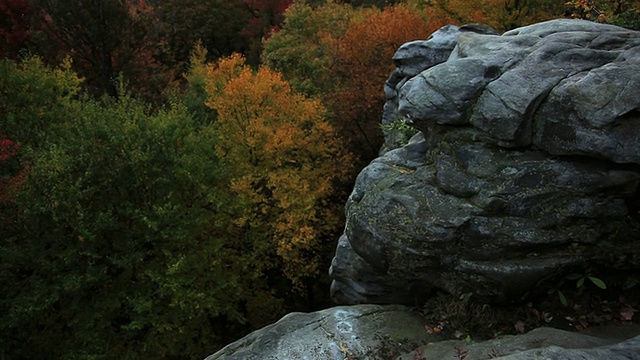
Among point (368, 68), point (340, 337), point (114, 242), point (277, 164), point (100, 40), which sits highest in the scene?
point (100, 40)

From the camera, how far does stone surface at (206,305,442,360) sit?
973 cm

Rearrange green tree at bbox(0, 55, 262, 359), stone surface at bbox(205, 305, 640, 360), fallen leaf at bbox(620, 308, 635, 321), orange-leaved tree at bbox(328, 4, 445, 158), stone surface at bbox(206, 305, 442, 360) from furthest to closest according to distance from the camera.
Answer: orange-leaved tree at bbox(328, 4, 445, 158) → green tree at bbox(0, 55, 262, 359) → stone surface at bbox(206, 305, 442, 360) → fallen leaf at bbox(620, 308, 635, 321) → stone surface at bbox(205, 305, 640, 360)

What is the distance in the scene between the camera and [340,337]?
33.2 feet

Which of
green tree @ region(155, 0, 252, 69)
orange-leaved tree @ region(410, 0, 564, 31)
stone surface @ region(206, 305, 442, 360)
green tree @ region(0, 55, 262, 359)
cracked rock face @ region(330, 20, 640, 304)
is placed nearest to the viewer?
cracked rock face @ region(330, 20, 640, 304)

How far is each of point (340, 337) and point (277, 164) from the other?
12.3m

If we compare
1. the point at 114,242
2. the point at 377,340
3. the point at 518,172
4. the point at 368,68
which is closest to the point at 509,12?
the point at 368,68

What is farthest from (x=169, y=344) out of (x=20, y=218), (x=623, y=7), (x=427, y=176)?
(x=623, y=7)

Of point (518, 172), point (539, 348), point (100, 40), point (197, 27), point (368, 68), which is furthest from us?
point (197, 27)

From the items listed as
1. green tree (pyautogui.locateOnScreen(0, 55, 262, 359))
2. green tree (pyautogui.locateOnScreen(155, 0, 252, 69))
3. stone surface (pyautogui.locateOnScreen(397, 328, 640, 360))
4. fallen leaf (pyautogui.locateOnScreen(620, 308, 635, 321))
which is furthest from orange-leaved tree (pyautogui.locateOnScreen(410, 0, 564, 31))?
green tree (pyautogui.locateOnScreen(155, 0, 252, 69))

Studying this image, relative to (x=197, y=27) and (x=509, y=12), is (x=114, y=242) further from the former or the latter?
(x=197, y=27)

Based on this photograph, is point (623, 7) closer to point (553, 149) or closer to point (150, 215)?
point (553, 149)

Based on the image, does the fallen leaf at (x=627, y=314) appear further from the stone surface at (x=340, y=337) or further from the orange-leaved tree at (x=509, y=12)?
the orange-leaved tree at (x=509, y=12)

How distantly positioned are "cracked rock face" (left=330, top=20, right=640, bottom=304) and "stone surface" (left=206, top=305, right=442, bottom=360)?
1.08m

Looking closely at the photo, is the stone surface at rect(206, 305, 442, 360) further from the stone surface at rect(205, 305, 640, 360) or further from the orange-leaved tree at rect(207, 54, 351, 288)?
the orange-leaved tree at rect(207, 54, 351, 288)
